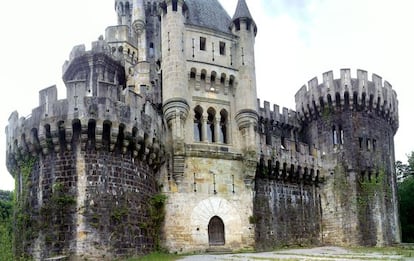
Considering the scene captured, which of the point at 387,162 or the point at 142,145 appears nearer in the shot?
the point at 142,145

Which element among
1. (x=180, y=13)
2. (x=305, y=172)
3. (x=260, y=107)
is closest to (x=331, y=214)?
(x=305, y=172)

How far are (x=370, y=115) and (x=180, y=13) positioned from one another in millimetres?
15376

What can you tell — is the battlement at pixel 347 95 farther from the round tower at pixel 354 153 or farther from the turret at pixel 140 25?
the turret at pixel 140 25

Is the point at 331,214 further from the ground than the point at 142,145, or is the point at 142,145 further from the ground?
the point at 142,145

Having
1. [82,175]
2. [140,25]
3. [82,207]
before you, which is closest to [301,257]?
[82,207]

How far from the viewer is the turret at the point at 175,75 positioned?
31.2 metres

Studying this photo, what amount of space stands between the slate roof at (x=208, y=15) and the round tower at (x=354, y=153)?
8313 mm

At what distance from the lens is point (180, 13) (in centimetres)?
3372

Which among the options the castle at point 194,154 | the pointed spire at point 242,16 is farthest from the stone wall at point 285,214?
the pointed spire at point 242,16

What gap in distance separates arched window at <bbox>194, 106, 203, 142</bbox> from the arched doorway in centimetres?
491

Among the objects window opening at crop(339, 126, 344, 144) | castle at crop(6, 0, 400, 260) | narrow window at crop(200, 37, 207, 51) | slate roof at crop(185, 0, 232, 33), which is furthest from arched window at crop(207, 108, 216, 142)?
window opening at crop(339, 126, 344, 144)

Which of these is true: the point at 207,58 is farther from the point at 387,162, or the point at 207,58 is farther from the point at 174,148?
the point at 387,162

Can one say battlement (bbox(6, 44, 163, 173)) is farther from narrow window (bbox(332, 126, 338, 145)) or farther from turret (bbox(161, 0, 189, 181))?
narrow window (bbox(332, 126, 338, 145))

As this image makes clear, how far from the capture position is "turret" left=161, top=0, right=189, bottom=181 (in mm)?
31188
